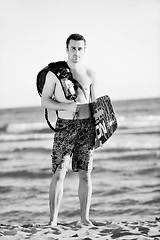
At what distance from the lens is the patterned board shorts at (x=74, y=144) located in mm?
3102

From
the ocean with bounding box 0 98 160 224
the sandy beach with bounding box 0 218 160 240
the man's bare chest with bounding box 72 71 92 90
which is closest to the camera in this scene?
the sandy beach with bounding box 0 218 160 240

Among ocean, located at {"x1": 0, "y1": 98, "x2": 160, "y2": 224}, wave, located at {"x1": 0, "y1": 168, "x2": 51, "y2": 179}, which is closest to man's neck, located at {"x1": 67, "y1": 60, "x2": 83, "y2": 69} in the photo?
ocean, located at {"x1": 0, "y1": 98, "x2": 160, "y2": 224}

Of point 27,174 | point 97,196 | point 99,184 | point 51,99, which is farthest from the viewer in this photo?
point 27,174

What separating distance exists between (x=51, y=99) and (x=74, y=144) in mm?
327

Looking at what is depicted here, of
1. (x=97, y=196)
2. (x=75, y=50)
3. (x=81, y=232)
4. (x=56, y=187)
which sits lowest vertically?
(x=97, y=196)

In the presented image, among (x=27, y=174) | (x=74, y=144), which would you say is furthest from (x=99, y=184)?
(x=74, y=144)

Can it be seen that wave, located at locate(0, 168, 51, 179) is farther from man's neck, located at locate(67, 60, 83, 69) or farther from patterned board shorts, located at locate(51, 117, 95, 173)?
man's neck, located at locate(67, 60, 83, 69)

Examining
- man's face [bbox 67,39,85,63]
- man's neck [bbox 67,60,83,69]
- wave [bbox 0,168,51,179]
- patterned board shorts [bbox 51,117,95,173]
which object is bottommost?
wave [bbox 0,168,51,179]

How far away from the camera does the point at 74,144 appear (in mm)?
3150

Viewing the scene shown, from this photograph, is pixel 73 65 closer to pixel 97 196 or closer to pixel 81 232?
pixel 81 232

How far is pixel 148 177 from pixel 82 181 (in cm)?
394

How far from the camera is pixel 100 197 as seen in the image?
Result: 19.2ft

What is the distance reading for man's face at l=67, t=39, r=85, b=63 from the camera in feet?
10.2

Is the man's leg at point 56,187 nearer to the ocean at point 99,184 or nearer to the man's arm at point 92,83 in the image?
the man's arm at point 92,83
